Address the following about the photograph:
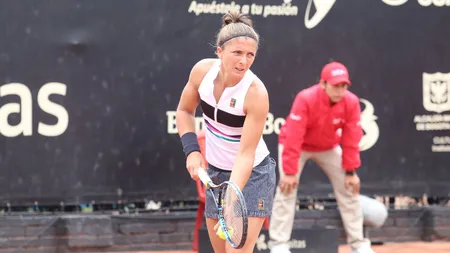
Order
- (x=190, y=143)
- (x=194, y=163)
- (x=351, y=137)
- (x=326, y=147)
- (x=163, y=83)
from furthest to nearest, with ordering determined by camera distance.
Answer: (x=163, y=83) < (x=326, y=147) < (x=351, y=137) < (x=190, y=143) < (x=194, y=163)

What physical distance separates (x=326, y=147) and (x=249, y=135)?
116 inches

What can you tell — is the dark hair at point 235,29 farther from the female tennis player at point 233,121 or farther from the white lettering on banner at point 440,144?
the white lettering on banner at point 440,144

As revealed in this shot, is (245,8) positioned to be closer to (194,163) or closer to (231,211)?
(194,163)

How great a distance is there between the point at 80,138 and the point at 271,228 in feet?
5.67

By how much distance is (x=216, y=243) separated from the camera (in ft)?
16.0

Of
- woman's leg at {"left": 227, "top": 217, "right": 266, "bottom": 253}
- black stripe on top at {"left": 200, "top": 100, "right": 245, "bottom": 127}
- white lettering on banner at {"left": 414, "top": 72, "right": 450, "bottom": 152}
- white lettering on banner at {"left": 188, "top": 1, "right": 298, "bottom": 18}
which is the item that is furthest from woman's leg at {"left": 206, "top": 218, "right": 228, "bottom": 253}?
white lettering on banner at {"left": 414, "top": 72, "right": 450, "bottom": 152}

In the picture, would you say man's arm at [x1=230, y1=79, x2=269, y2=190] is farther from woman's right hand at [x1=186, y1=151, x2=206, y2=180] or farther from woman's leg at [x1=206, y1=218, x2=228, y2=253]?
woman's leg at [x1=206, y1=218, x2=228, y2=253]

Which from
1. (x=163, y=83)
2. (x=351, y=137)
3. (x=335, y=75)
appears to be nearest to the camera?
(x=335, y=75)

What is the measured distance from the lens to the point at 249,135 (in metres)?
4.53

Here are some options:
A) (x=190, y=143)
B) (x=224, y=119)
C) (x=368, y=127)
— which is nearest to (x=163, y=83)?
(x=368, y=127)

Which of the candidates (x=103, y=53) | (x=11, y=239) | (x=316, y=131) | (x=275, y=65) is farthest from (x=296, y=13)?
(x=11, y=239)

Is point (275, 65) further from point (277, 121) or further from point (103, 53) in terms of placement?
point (103, 53)

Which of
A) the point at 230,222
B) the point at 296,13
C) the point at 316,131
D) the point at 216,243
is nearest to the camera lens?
the point at 230,222

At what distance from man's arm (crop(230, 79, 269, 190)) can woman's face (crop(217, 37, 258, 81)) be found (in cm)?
14
